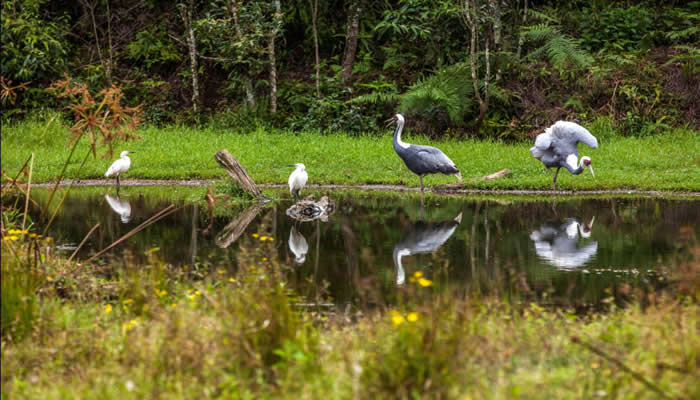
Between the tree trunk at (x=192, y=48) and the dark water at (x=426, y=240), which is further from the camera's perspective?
the tree trunk at (x=192, y=48)

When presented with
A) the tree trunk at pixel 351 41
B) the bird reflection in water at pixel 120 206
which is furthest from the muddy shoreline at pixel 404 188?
the tree trunk at pixel 351 41

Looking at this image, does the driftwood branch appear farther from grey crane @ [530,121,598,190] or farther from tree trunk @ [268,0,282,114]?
tree trunk @ [268,0,282,114]

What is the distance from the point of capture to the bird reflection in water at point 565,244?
9336 mm

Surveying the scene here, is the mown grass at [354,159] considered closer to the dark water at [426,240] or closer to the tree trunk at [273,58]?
the dark water at [426,240]

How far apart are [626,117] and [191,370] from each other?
17409 millimetres

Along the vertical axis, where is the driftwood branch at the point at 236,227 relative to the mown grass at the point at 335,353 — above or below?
below

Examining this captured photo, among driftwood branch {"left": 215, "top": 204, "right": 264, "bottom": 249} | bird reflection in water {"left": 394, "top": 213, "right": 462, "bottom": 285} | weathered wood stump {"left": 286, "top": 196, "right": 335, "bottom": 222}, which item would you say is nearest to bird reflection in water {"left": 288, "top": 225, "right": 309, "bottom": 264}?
driftwood branch {"left": 215, "top": 204, "right": 264, "bottom": 249}

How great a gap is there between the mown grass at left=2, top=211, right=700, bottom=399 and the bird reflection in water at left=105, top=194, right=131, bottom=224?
6.66 metres

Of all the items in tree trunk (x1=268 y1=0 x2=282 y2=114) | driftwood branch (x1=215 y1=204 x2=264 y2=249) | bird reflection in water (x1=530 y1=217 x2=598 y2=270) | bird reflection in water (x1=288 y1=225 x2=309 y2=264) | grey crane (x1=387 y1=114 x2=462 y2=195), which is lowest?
driftwood branch (x1=215 y1=204 x2=264 y2=249)

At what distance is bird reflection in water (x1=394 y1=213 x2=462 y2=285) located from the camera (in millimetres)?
9707

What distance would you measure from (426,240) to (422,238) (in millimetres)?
177

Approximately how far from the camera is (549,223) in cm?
1215

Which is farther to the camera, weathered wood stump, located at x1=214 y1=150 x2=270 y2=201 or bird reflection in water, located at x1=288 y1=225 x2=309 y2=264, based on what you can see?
weathered wood stump, located at x1=214 y1=150 x2=270 y2=201

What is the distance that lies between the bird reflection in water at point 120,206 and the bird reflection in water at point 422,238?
170 inches
